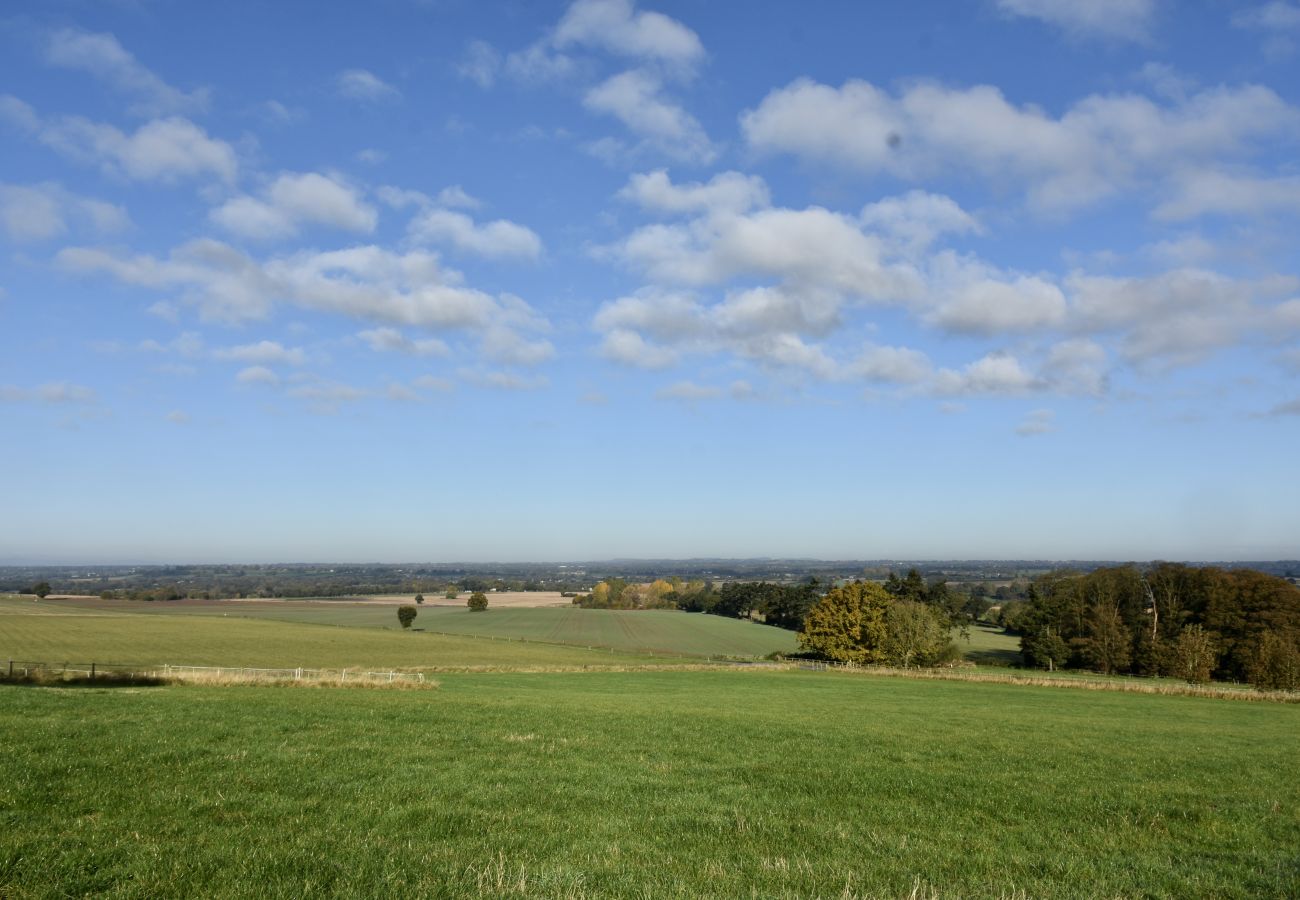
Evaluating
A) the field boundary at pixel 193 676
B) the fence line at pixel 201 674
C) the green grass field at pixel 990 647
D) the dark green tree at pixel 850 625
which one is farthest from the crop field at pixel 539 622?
the field boundary at pixel 193 676

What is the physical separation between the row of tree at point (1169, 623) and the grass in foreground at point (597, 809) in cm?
5931

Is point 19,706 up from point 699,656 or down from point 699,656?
up

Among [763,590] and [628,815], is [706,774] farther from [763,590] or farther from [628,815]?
[763,590]

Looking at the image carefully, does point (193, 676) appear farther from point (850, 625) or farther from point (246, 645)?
point (850, 625)

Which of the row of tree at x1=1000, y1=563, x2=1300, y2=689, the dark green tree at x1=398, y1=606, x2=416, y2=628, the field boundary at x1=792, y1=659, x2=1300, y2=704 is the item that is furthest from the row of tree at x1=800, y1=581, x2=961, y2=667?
the dark green tree at x1=398, y1=606, x2=416, y2=628

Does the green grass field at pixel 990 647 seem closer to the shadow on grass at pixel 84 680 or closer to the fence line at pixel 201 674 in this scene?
the fence line at pixel 201 674

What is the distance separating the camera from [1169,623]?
3167 inches

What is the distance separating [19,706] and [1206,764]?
29975mm

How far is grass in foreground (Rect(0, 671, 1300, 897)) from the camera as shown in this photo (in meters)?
7.76

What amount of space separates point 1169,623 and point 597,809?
8989 centimetres

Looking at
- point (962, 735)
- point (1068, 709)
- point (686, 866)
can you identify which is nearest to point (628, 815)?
point (686, 866)

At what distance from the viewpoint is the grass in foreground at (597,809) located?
25.5ft

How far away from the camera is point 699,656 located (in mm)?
93125

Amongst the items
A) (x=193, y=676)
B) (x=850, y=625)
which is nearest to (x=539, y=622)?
(x=850, y=625)
